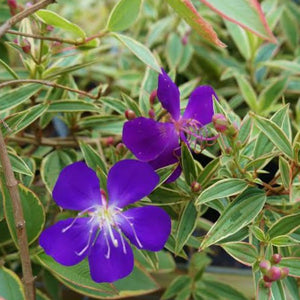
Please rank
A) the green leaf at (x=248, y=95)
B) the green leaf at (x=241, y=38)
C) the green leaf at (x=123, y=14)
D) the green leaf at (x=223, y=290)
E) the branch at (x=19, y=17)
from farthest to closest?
the green leaf at (x=241, y=38) < the green leaf at (x=248, y=95) < the green leaf at (x=223, y=290) < the green leaf at (x=123, y=14) < the branch at (x=19, y=17)

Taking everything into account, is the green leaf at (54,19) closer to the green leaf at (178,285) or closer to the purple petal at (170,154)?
the purple petal at (170,154)

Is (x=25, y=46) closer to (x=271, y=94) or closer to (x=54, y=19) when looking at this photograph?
(x=54, y=19)

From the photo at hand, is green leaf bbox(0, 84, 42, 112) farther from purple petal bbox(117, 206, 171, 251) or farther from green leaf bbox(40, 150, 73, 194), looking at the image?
purple petal bbox(117, 206, 171, 251)

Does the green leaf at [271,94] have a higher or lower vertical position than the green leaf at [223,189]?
lower

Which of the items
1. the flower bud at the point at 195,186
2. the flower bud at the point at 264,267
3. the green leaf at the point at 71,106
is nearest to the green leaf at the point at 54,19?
the green leaf at the point at 71,106

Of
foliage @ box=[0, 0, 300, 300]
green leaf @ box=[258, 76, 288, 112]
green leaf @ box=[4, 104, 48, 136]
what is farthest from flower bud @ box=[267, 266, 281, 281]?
green leaf @ box=[258, 76, 288, 112]

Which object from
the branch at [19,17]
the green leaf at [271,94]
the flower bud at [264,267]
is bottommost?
the green leaf at [271,94]

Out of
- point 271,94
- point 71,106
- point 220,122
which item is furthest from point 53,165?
point 271,94
